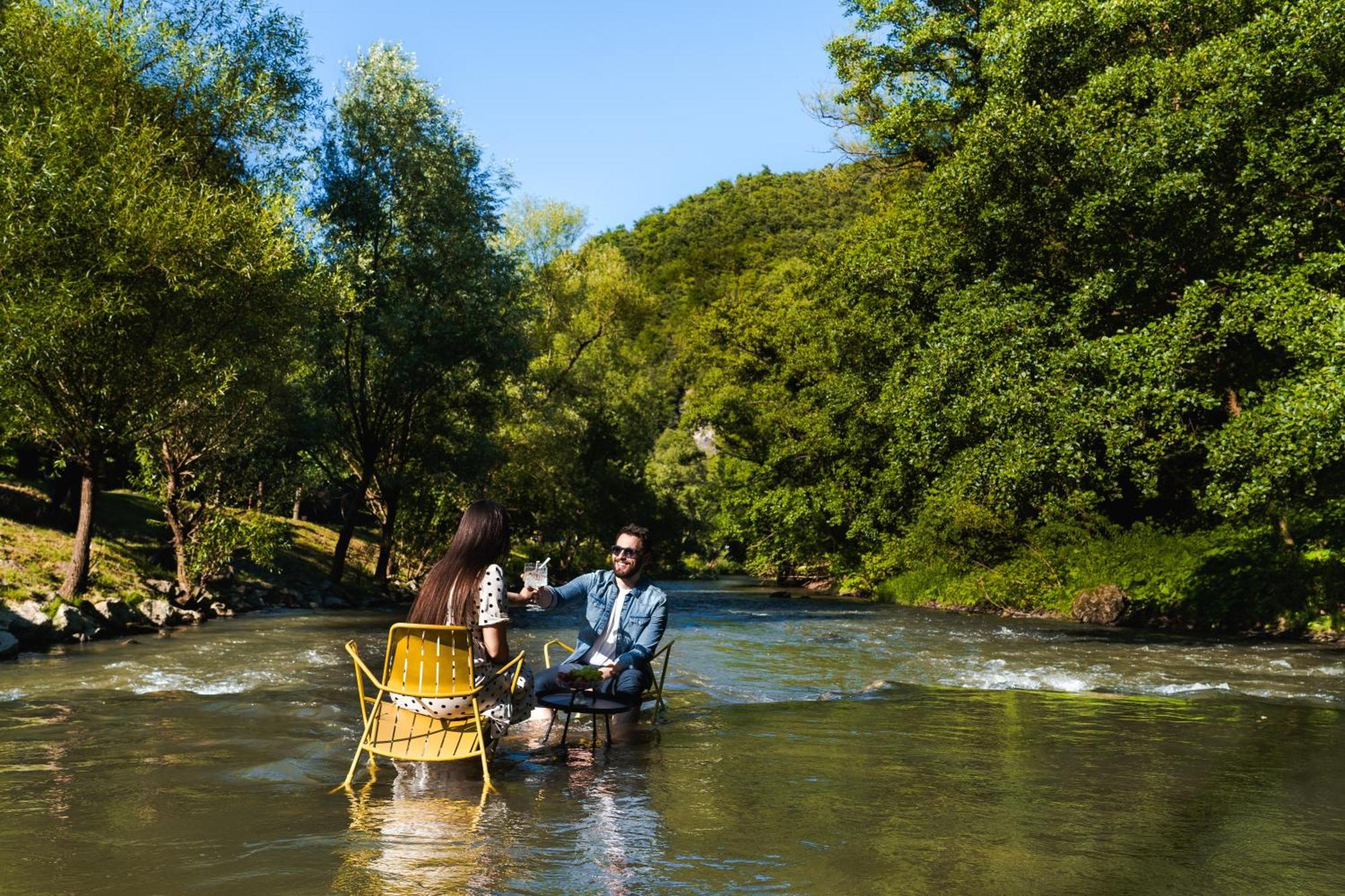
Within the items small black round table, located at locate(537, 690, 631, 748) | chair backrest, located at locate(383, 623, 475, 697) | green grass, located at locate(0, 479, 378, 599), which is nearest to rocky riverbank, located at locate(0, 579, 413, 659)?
green grass, located at locate(0, 479, 378, 599)

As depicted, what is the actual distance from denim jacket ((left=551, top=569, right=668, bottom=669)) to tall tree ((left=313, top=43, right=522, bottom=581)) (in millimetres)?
23098

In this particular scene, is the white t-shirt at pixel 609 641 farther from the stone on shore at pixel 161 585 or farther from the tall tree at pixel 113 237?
the stone on shore at pixel 161 585

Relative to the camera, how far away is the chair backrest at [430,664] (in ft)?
23.2

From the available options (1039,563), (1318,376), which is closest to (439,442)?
(1039,563)

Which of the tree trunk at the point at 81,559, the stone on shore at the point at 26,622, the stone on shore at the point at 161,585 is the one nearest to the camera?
the stone on shore at the point at 26,622

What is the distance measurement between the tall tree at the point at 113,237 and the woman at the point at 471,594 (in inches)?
534

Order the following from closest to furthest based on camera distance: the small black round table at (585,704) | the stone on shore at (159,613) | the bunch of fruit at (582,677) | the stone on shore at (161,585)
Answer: the small black round table at (585,704)
the bunch of fruit at (582,677)
the stone on shore at (159,613)
the stone on shore at (161,585)

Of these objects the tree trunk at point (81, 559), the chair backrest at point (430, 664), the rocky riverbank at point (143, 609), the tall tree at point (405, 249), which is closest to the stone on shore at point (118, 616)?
the rocky riverbank at point (143, 609)

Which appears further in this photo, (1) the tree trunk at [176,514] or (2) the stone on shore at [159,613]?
(1) the tree trunk at [176,514]

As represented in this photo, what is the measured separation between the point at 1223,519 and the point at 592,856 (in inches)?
909

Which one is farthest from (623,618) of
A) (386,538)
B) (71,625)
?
(386,538)

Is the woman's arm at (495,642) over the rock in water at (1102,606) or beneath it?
over

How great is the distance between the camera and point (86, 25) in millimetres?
20828

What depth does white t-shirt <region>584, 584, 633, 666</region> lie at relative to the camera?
9.38 metres
